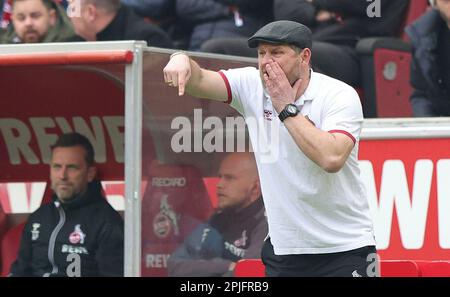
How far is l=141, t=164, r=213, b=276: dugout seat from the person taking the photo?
6.98 metres

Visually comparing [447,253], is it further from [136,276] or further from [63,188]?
[63,188]

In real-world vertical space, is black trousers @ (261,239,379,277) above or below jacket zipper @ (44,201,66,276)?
below

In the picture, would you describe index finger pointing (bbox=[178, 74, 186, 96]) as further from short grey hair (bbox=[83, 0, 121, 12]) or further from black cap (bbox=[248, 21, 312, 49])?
short grey hair (bbox=[83, 0, 121, 12])

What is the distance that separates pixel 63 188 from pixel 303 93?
253 centimetres

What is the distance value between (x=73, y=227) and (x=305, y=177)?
2468 mm

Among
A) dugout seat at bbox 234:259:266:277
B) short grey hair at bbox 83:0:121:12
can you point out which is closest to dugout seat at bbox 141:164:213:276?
dugout seat at bbox 234:259:266:277

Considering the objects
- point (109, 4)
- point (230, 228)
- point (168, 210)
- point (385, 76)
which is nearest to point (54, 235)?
point (168, 210)

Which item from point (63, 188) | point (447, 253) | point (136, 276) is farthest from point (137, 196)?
point (447, 253)

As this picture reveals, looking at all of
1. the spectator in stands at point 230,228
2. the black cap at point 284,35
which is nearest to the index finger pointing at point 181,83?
the black cap at point 284,35

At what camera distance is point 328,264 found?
19.0 ft

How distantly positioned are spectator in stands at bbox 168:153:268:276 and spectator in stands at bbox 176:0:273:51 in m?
1.85

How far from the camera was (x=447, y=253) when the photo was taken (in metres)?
7.32

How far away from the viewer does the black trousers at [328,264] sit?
5.75 metres

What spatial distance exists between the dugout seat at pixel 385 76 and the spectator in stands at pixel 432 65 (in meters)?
0.21
